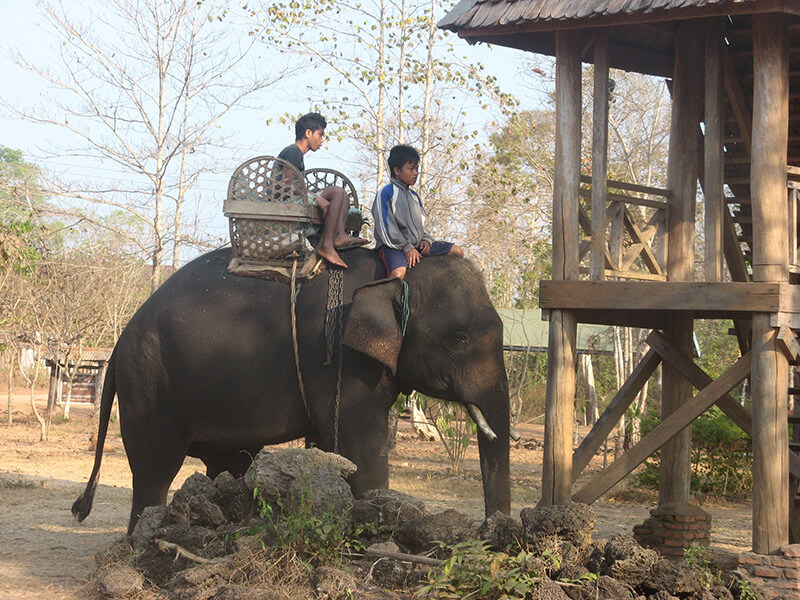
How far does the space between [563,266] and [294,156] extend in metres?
2.32

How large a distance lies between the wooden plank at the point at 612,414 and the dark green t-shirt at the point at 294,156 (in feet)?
10.4

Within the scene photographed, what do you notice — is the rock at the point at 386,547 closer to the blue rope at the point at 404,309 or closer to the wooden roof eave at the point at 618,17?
the blue rope at the point at 404,309

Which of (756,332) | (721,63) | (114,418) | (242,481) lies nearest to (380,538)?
(242,481)

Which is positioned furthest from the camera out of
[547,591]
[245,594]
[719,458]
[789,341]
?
[719,458]

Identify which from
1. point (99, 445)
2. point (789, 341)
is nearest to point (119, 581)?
point (99, 445)

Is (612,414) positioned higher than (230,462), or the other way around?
(612,414)

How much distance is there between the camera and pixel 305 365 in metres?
7.20

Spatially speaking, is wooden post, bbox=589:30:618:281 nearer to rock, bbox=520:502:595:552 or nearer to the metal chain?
the metal chain

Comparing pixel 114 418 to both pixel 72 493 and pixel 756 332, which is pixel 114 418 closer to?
pixel 72 493

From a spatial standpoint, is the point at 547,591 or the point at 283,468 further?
the point at 283,468

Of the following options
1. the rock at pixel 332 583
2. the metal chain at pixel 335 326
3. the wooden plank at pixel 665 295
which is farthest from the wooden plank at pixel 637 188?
the rock at pixel 332 583

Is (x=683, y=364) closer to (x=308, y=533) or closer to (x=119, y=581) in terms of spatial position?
(x=308, y=533)

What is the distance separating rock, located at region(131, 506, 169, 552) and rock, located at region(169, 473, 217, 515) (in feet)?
0.29

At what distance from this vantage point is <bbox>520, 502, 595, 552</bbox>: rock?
5871 millimetres
